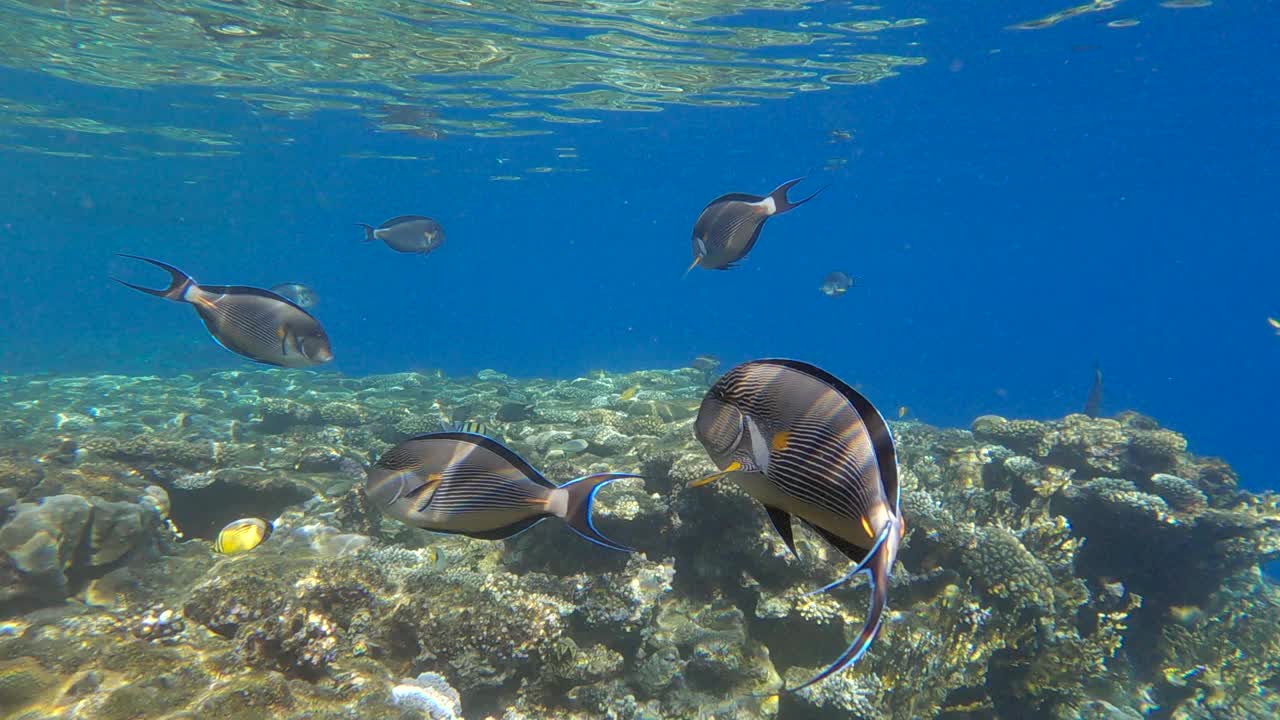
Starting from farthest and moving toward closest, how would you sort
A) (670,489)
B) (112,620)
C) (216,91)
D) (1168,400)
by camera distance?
(1168,400)
(216,91)
(670,489)
(112,620)

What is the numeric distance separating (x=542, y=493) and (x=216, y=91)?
92.0ft

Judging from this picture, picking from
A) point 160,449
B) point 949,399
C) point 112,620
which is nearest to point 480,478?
point 112,620

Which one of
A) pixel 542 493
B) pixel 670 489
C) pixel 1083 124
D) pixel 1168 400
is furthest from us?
pixel 1168 400

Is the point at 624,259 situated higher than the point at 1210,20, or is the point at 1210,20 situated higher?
the point at 1210,20

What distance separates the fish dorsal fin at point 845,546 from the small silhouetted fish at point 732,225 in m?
2.03

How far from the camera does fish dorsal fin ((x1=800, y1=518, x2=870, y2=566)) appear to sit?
122cm

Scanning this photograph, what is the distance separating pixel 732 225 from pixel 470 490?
1904mm

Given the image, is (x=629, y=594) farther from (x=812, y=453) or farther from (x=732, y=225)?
(x=812, y=453)

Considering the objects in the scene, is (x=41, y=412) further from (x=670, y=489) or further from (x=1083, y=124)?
(x=1083, y=124)

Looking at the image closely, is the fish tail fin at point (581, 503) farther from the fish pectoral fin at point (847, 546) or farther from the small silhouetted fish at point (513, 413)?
the small silhouetted fish at point (513, 413)

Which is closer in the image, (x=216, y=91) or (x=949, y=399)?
(x=216, y=91)

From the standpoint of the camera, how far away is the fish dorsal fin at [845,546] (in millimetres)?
1222

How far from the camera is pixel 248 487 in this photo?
7852 millimetres

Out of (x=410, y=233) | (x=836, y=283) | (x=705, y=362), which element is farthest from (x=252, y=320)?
(x=705, y=362)
